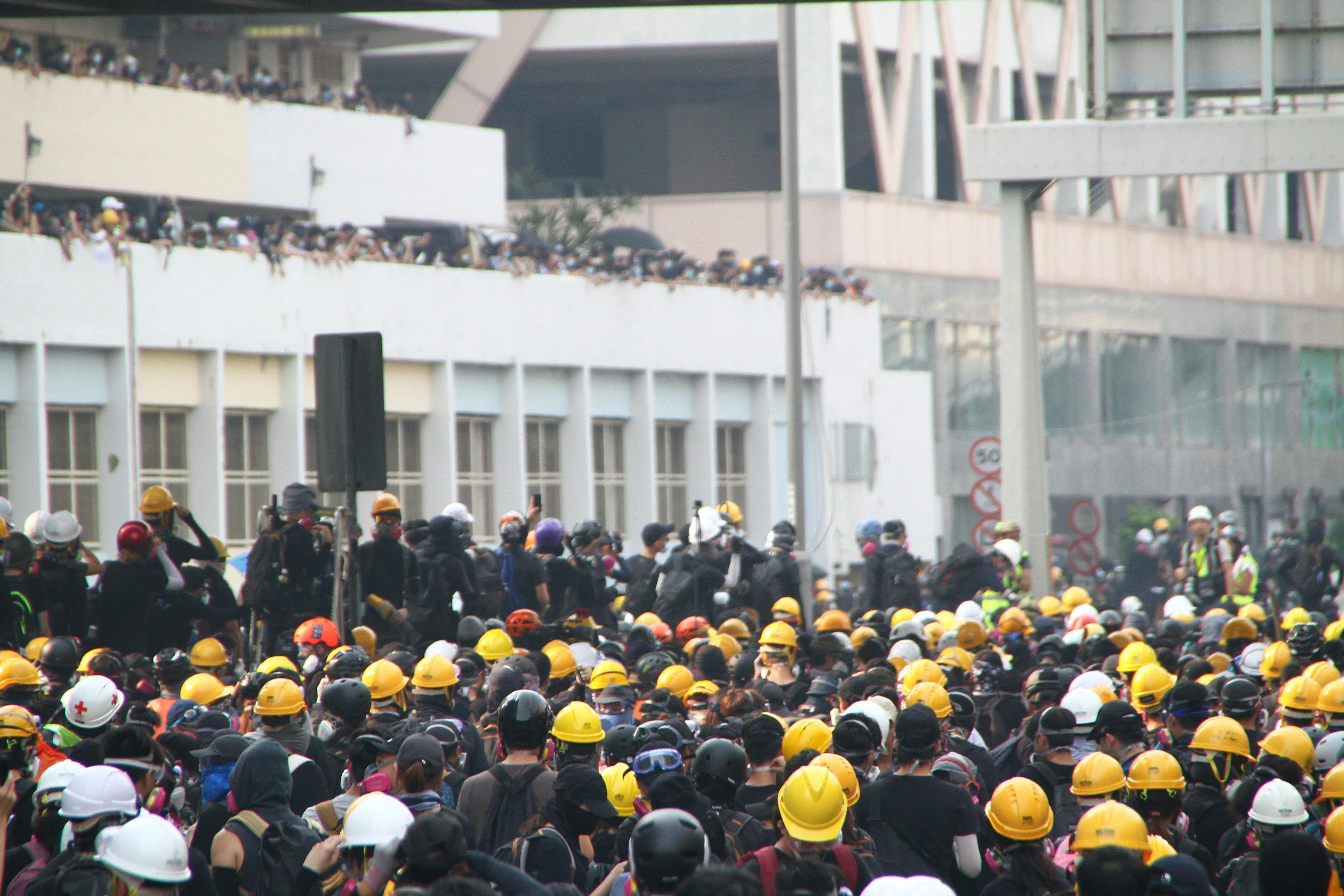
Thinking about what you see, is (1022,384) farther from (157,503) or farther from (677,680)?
(677,680)

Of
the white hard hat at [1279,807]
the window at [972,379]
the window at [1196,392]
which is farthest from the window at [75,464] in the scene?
the window at [1196,392]

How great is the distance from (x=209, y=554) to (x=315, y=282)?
15247 mm

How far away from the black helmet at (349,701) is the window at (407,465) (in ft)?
72.8

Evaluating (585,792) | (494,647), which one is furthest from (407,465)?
(585,792)

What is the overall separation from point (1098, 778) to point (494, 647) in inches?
214

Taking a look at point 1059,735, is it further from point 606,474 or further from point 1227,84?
point 606,474

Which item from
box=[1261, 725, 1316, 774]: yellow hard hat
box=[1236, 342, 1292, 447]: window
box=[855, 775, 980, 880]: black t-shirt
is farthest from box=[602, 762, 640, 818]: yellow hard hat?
box=[1236, 342, 1292, 447]: window

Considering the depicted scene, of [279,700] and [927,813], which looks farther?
[279,700]

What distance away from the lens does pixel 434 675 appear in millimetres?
9414

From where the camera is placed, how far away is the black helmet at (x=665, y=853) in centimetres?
528

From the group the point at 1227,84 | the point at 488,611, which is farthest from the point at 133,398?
the point at 1227,84

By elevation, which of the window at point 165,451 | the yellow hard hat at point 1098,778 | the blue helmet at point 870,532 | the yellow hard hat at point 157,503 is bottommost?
the yellow hard hat at point 1098,778

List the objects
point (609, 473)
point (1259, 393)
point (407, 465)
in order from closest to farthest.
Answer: point (407, 465) → point (609, 473) → point (1259, 393)

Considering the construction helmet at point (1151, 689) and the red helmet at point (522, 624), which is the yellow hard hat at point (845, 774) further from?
the red helmet at point (522, 624)
